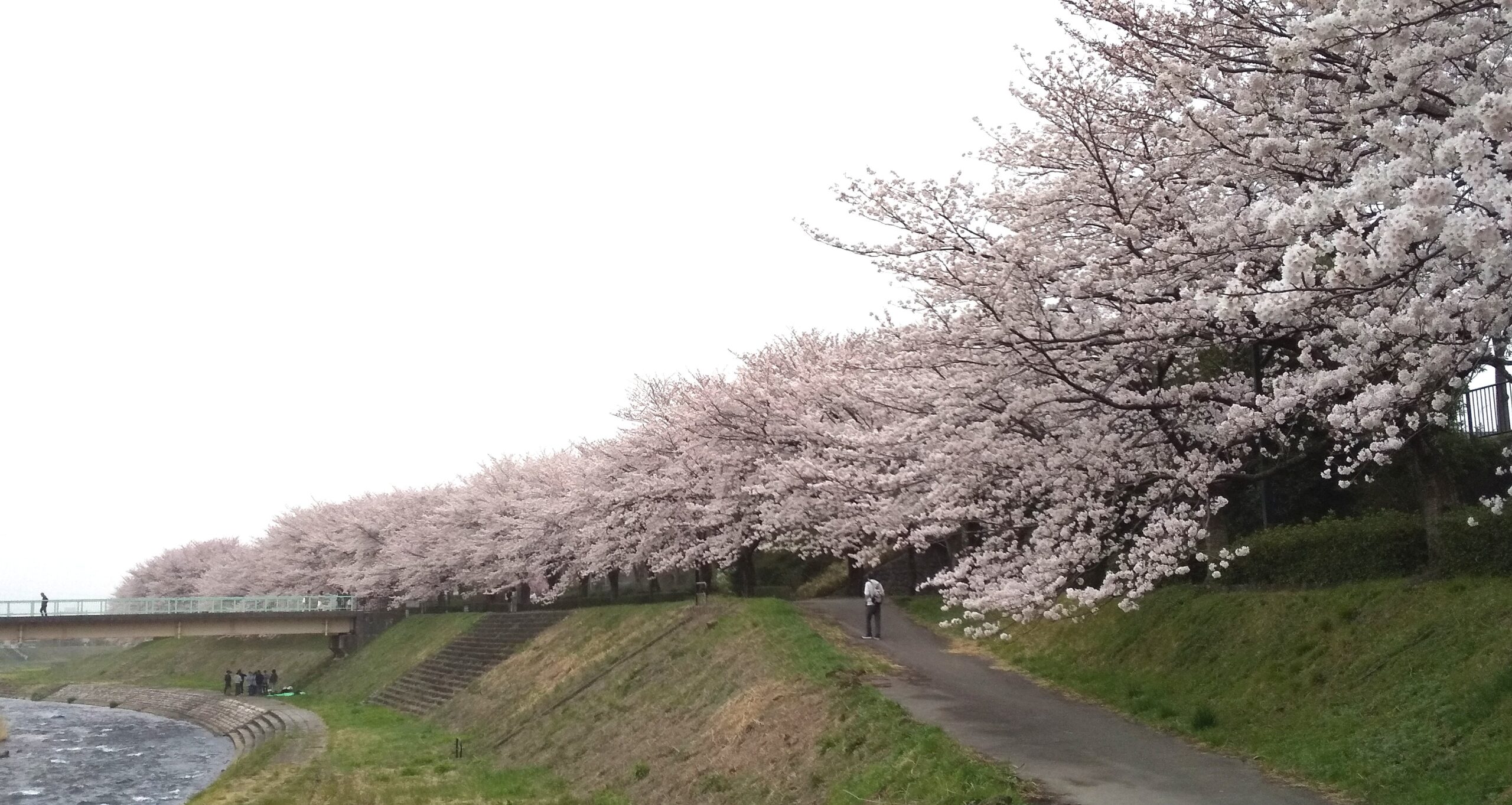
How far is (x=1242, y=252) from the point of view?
10352 mm

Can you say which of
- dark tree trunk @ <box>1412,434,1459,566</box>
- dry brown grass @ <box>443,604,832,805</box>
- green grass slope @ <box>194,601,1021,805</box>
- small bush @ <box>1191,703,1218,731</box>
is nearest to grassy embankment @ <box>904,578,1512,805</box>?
small bush @ <box>1191,703,1218,731</box>

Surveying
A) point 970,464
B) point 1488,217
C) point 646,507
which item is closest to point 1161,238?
point 970,464

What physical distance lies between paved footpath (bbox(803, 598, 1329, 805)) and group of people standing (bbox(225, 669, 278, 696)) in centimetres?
3996

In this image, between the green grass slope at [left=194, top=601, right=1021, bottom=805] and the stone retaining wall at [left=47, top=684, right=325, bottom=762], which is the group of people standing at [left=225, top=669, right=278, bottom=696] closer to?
the stone retaining wall at [left=47, top=684, right=325, bottom=762]

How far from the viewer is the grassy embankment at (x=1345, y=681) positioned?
934cm

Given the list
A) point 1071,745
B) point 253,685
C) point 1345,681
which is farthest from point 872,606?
point 253,685

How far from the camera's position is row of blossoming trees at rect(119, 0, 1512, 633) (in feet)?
24.1

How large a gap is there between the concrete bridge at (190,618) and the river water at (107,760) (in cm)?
388

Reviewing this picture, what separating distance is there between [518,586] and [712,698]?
111ft

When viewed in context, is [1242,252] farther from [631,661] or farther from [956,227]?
[631,661]

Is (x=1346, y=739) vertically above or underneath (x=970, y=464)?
underneath

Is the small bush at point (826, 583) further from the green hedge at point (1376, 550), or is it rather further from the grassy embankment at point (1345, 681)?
the green hedge at point (1376, 550)

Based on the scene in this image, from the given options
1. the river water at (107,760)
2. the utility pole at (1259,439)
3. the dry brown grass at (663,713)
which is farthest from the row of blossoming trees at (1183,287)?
the river water at (107,760)

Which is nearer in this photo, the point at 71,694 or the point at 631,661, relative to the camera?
the point at 631,661
